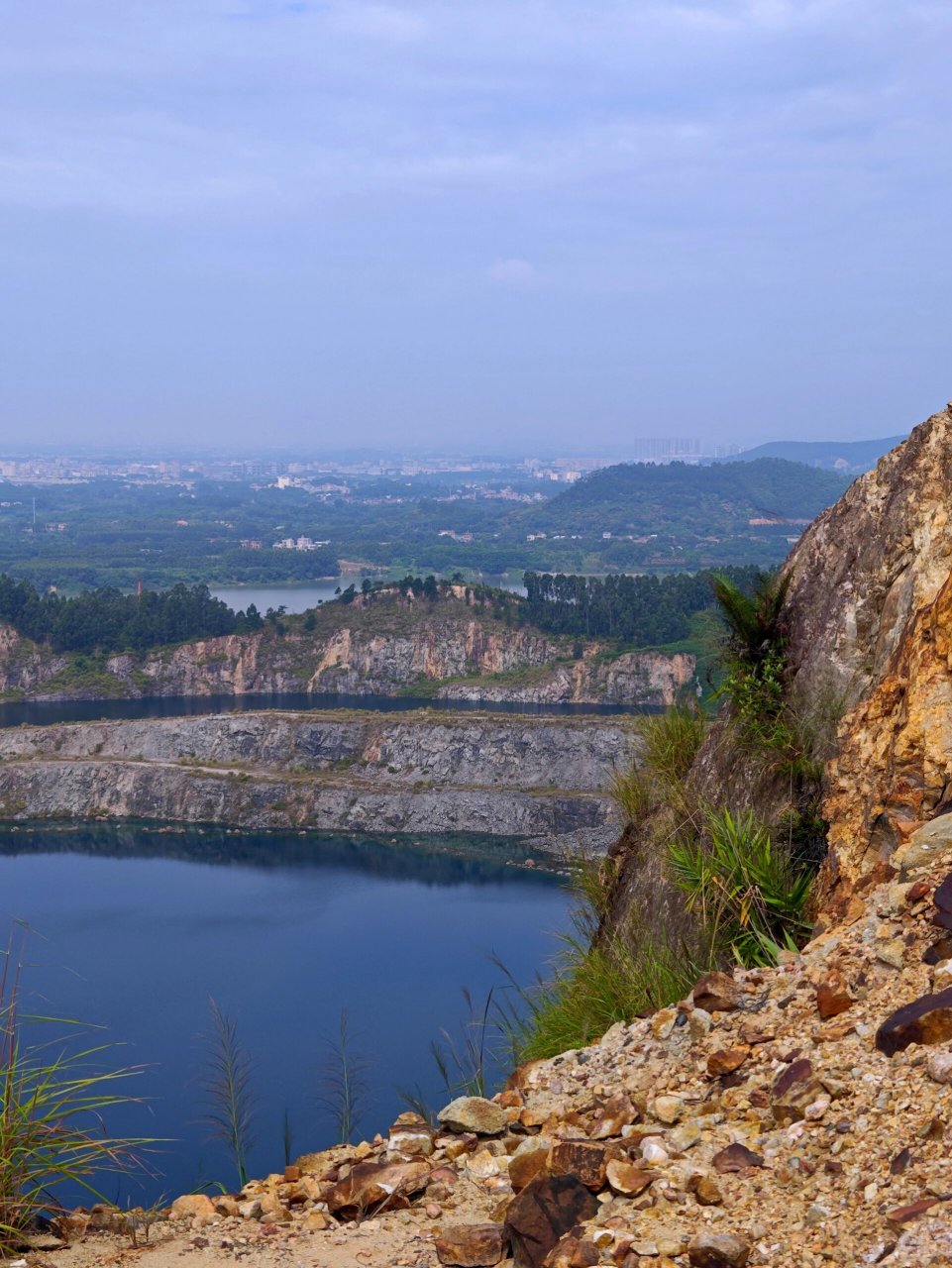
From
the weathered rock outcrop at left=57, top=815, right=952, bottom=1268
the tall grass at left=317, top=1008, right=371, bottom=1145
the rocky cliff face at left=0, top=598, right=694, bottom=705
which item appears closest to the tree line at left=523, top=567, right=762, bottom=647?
the rocky cliff face at left=0, top=598, right=694, bottom=705

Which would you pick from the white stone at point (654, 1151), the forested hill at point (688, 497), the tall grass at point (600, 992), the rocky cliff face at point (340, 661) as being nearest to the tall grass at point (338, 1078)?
the tall grass at point (600, 992)

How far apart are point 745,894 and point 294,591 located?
349 feet

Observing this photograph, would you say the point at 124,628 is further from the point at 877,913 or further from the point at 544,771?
the point at 877,913

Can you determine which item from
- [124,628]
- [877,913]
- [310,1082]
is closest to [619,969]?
[877,913]

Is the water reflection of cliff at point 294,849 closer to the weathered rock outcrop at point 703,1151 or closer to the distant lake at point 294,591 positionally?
the weathered rock outcrop at point 703,1151

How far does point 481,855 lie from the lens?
127 feet

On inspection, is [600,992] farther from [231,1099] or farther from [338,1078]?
[338,1078]

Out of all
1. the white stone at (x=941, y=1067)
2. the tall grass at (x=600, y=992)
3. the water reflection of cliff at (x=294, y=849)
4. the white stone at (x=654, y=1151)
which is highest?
the white stone at (x=941, y=1067)

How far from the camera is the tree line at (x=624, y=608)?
66062mm

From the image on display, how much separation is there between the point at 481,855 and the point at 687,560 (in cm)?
7397

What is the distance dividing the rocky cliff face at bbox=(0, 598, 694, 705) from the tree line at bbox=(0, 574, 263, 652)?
999mm

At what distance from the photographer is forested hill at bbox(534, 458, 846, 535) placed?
135m

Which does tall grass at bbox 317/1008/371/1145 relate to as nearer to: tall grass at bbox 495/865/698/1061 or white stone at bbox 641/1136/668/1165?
tall grass at bbox 495/865/698/1061

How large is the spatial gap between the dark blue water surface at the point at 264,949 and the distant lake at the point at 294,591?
56643mm
